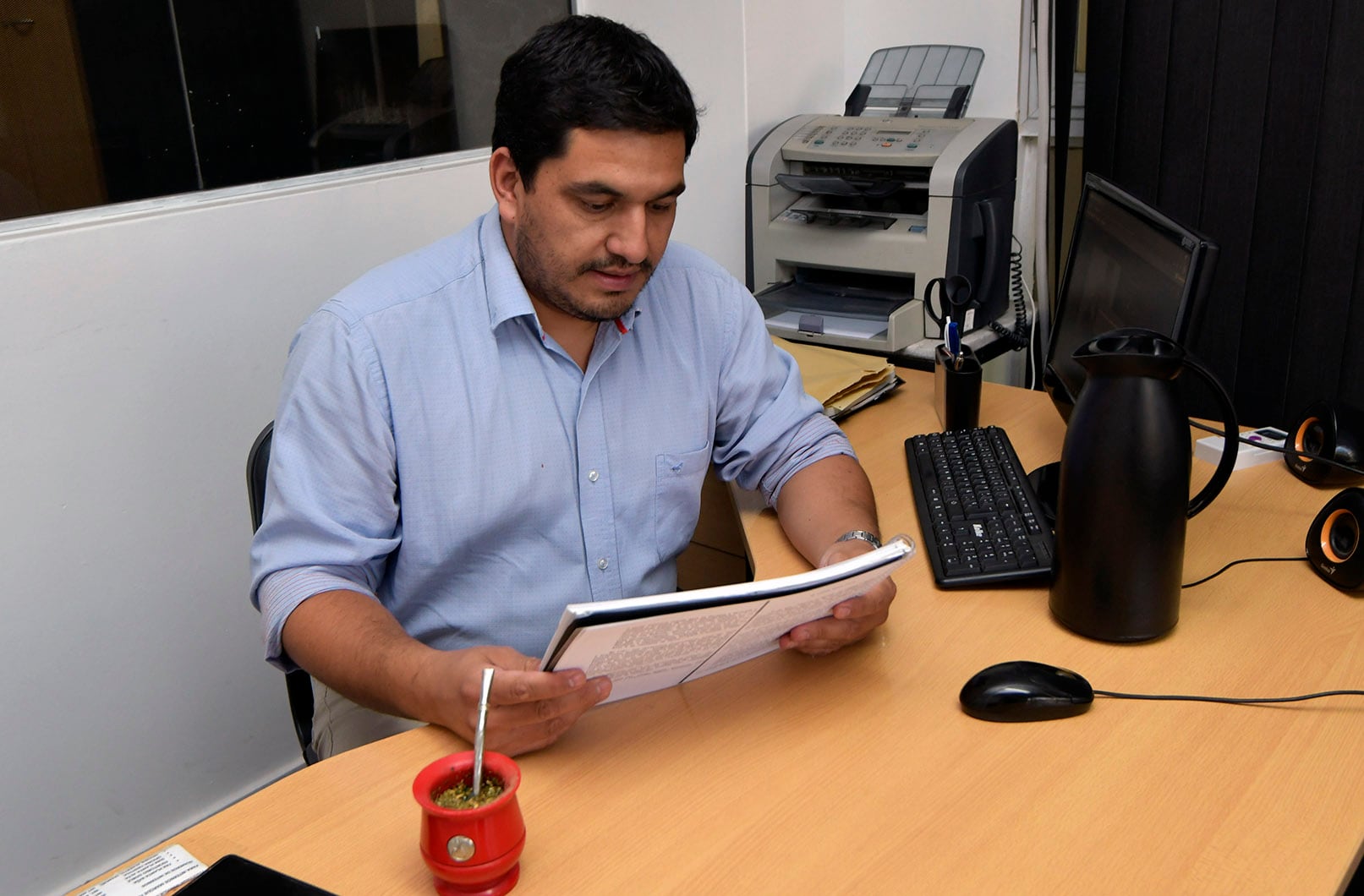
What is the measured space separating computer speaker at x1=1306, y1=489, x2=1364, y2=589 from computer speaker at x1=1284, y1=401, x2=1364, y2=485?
19 cm

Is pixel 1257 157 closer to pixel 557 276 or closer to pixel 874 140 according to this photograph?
pixel 874 140

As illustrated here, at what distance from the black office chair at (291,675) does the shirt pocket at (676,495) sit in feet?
1.48

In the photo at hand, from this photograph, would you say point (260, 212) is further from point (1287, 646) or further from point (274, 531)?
point (1287, 646)

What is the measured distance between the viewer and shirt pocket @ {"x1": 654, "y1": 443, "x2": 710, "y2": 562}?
1.35m

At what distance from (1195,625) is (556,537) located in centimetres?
70

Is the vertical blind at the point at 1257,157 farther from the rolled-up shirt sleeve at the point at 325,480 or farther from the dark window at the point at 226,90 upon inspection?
the rolled-up shirt sleeve at the point at 325,480

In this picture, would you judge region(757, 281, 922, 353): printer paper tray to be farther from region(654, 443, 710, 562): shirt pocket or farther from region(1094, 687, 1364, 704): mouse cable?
region(1094, 687, 1364, 704): mouse cable

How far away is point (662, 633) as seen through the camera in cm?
89

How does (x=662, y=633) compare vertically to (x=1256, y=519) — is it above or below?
above

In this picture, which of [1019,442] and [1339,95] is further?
[1339,95]

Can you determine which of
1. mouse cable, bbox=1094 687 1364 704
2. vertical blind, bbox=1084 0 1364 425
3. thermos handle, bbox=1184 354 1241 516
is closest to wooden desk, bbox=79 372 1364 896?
mouse cable, bbox=1094 687 1364 704

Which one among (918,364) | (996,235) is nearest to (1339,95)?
(996,235)

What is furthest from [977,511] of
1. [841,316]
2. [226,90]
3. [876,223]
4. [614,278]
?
[226,90]

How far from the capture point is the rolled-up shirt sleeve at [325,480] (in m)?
Result: 1.13
